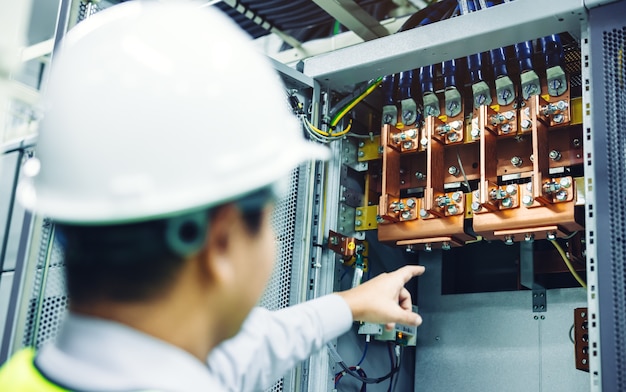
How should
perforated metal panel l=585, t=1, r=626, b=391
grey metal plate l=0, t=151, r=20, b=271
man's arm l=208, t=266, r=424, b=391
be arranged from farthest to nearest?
grey metal plate l=0, t=151, r=20, b=271, perforated metal panel l=585, t=1, r=626, b=391, man's arm l=208, t=266, r=424, b=391

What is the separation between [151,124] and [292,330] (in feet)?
2.57

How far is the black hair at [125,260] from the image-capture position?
764 mm

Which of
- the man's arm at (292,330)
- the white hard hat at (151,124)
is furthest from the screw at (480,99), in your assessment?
the white hard hat at (151,124)

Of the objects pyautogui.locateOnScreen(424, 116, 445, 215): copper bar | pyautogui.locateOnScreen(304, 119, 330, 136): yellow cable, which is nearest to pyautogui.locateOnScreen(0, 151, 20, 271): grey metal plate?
pyautogui.locateOnScreen(304, 119, 330, 136): yellow cable

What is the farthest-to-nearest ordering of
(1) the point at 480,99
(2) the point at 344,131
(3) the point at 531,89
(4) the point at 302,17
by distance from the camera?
1. (4) the point at 302,17
2. (2) the point at 344,131
3. (1) the point at 480,99
4. (3) the point at 531,89

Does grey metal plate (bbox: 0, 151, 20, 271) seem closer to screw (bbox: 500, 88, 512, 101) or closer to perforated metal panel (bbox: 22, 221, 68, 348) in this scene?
perforated metal panel (bbox: 22, 221, 68, 348)

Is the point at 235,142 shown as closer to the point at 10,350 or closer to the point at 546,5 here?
the point at 10,350

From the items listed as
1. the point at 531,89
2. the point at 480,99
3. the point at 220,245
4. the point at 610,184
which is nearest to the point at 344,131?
the point at 480,99

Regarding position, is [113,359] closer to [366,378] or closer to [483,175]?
[483,175]

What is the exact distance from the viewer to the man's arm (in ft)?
4.55

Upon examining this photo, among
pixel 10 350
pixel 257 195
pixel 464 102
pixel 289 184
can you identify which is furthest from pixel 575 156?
pixel 10 350

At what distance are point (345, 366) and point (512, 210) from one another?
0.68 metres

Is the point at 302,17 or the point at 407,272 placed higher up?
the point at 302,17

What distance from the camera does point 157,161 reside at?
0.78 metres
